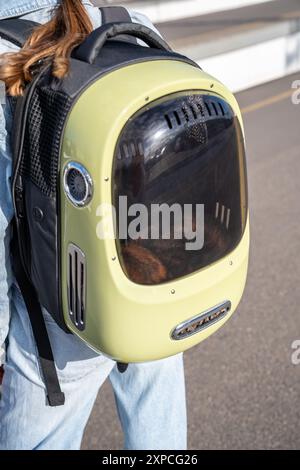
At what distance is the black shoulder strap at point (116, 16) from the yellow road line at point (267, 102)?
5.52 meters

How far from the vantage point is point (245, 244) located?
62.4 inches

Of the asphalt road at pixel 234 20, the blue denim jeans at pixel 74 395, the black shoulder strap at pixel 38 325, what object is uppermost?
the black shoulder strap at pixel 38 325

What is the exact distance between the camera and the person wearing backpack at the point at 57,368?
1.43 m

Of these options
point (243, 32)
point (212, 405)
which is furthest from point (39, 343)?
point (243, 32)

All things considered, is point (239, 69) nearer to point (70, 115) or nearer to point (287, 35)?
point (287, 35)

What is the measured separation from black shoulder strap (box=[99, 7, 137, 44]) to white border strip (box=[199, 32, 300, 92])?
6.35 m

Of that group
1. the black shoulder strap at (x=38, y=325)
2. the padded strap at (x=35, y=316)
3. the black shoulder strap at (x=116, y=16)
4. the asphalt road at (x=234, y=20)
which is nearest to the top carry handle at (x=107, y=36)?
the black shoulder strap at (x=116, y=16)

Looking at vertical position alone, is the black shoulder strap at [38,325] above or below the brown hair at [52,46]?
below

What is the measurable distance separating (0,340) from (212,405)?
52.5 inches

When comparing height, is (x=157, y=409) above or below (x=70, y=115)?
below

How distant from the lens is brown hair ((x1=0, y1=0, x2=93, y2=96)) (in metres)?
1.38

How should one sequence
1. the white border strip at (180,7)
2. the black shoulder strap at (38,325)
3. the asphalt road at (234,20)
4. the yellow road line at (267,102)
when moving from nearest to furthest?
the black shoulder strap at (38,325), the yellow road line at (267,102), the asphalt road at (234,20), the white border strip at (180,7)

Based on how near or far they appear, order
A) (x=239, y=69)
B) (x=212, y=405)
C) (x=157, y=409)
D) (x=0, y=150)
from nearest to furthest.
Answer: (x=0, y=150)
(x=157, y=409)
(x=212, y=405)
(x=239, y=69)

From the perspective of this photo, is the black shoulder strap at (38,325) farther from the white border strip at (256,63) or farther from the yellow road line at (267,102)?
the white border strip at (256,63)
